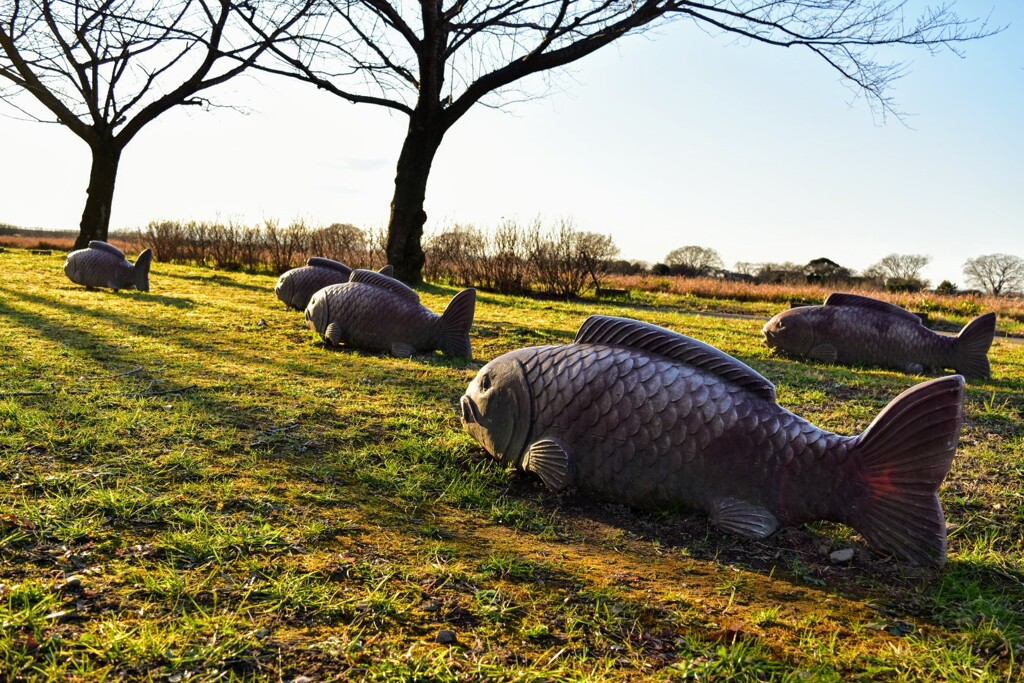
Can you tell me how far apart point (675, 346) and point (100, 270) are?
40.6 feet

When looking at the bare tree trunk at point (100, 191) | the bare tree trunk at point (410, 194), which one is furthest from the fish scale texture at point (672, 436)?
the bare tree trunk at point (100, 191)

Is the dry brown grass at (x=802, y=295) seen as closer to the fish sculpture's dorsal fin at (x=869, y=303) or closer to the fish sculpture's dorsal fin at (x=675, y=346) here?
the fish sculpture's dorsal fin at (x=869, y=303)

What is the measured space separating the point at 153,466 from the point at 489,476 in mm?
1867

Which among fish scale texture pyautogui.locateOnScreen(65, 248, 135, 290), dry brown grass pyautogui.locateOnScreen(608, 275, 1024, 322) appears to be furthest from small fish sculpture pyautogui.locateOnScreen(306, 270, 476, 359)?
dry brown grass pyautogui.locateOnScreen(608, 275, 1024, 322)

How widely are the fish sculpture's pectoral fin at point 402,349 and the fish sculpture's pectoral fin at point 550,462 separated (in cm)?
415

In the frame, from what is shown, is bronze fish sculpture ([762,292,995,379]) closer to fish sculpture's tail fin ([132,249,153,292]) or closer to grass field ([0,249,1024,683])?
grass field ([0,249,1024,683])

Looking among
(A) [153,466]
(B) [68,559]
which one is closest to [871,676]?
(B) [68,559]

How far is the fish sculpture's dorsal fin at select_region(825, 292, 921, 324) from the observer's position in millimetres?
8562

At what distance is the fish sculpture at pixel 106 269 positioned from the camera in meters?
12.7

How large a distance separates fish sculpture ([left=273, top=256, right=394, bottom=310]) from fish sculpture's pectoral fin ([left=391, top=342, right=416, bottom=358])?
3.59 m

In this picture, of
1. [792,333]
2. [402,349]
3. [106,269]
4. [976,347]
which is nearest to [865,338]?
[792,333]

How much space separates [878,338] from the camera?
8.56 meters

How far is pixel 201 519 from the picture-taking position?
10.4 ft

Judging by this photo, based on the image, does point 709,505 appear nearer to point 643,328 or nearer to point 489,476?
point 643,328
